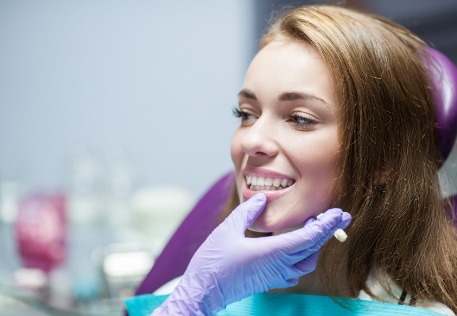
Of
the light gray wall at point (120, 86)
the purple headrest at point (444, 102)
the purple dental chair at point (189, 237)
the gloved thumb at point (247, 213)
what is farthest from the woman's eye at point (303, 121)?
the light gray wall at point (120, 86)

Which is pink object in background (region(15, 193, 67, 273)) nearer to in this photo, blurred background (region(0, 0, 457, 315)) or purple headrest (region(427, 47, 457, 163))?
blurred background (region(0, 0, 457, 315))

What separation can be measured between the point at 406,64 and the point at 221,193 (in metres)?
0.52

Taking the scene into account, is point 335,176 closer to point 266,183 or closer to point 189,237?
point 266,183

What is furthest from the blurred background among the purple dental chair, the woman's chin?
the woman's chin

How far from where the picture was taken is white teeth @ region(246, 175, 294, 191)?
45.6 inches

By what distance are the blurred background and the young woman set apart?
1.35 metres

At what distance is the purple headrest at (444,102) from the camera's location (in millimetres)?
1283

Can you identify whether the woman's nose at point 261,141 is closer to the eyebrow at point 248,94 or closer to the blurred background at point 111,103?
the eyebrow at point 248,94

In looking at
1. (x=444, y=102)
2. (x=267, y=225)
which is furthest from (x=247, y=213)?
(x=444, y=102)

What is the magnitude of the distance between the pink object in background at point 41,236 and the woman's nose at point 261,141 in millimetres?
1292

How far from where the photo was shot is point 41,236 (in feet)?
7.55

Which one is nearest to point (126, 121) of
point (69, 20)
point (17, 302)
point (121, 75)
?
point (121, 75)

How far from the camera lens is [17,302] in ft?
5.86

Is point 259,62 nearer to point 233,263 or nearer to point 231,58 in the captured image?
point 233,263
